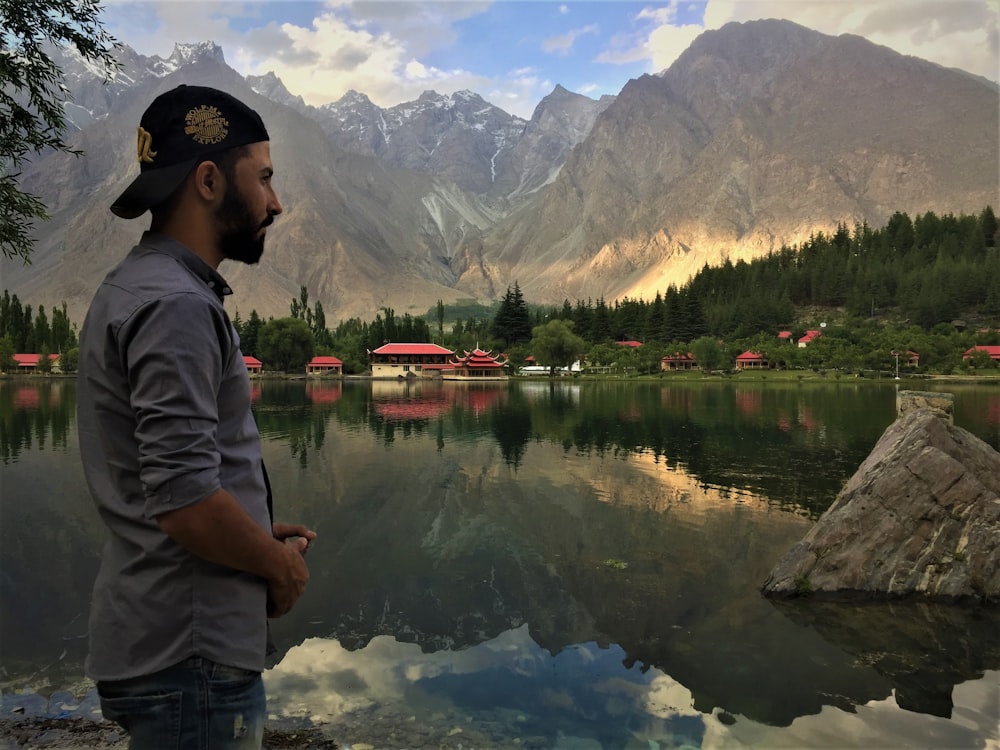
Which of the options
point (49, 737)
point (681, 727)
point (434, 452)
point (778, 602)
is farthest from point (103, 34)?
point (434, 452)

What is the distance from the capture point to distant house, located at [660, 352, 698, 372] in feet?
363

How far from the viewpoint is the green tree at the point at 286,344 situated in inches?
4357

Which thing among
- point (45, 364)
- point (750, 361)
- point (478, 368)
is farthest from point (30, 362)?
point (750, 361)

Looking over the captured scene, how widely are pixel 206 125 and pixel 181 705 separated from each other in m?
1.77

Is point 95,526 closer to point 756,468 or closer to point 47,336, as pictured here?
point 756,468

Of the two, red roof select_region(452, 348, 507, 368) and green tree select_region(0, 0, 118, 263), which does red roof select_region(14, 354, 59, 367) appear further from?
green tree select_region(0, 0, 118, 263)

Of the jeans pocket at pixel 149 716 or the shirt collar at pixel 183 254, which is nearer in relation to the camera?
the jeans pocket at pixel 149 716

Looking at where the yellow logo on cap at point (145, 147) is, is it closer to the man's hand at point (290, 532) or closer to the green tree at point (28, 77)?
the man's hand at point (290, 532)

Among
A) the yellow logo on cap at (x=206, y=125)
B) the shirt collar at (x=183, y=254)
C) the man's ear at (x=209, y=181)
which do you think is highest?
the yellow logo on cap at (x=206, y=125)

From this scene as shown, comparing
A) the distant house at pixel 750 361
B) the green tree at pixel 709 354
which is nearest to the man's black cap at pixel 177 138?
the green tree at pixel 709 354

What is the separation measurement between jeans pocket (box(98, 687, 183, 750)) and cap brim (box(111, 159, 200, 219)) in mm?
1430

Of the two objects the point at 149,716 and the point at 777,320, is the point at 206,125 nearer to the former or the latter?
the point at 149,716

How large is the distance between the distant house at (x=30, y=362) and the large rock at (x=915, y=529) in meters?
125

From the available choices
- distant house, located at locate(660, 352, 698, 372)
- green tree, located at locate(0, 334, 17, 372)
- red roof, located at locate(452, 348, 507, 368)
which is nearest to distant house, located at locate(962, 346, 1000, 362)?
distant house, located at locate(660, 352, 698, 372)
